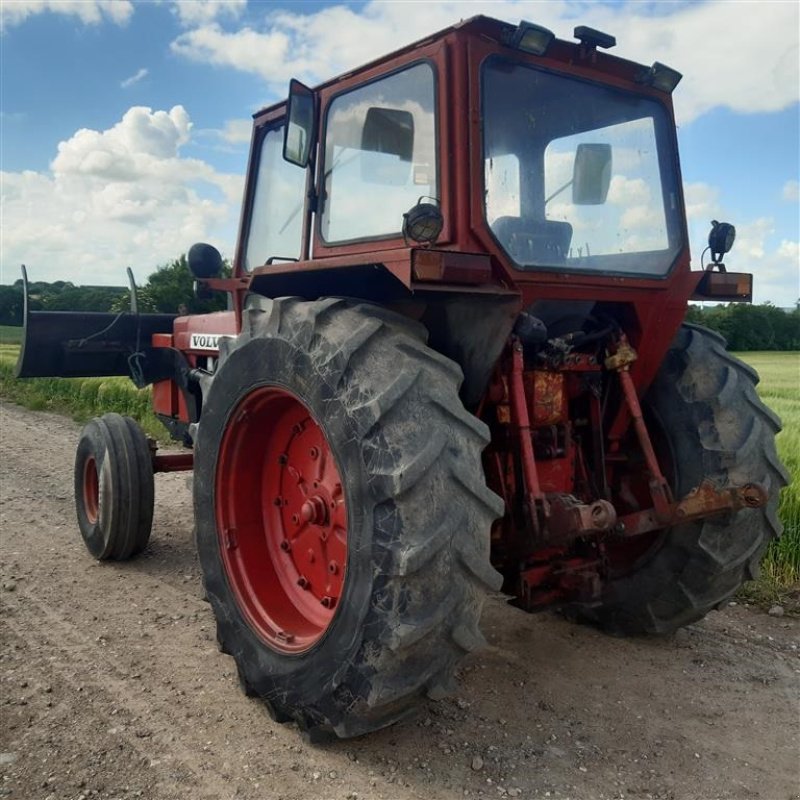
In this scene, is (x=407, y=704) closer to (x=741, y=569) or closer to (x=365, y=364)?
(x=365, y=364)

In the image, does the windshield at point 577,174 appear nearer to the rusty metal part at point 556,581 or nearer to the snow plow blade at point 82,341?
the rusty metal part at point 556,581

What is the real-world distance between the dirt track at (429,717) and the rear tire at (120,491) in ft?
1.45

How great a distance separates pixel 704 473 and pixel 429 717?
1611mm

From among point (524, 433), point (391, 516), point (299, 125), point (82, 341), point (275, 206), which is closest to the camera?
point (391, 516)

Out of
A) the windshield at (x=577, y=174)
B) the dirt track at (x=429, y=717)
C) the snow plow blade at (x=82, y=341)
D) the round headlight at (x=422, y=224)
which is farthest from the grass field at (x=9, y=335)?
the round headlight at (x=422, y=224)

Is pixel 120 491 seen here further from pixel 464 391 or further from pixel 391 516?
pixel 391 516

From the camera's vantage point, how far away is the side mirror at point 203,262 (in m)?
4.75

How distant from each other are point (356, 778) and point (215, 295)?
312 cm

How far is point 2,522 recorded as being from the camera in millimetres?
6090

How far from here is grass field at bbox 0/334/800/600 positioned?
16.3ft

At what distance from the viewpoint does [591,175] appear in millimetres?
3541

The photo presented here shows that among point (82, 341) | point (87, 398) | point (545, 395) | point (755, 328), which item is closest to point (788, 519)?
point (545, 395)

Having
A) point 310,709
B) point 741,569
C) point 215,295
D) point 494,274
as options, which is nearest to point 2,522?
point 215,295

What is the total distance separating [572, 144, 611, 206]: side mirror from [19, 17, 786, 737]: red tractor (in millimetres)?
12
